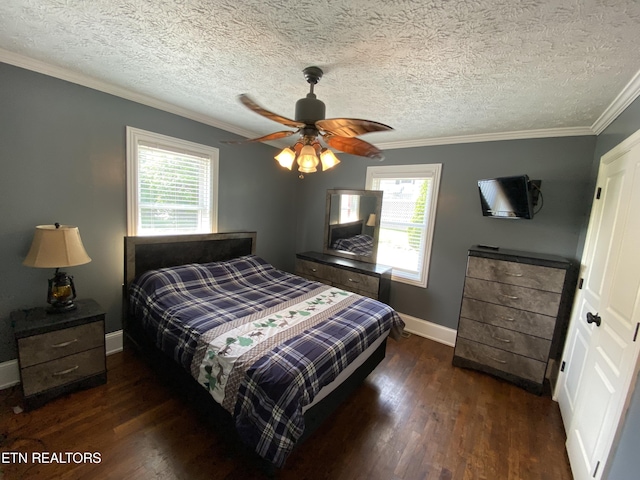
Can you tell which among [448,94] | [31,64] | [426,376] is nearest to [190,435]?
[426,376]

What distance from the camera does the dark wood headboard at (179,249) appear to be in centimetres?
249

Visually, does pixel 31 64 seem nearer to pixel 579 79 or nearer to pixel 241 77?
pixel 241 77

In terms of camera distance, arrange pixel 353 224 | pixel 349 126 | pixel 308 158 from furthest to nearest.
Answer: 1. pixel 353 224
2. pixel 308 158
3. pixel 349 126

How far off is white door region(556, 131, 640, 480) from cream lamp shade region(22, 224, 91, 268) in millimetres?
3331

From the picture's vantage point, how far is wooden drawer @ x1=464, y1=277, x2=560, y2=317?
2.22 meters

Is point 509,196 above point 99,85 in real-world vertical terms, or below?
below

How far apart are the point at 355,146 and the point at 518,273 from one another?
6.29 feet

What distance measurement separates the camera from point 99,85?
2160 millimetres

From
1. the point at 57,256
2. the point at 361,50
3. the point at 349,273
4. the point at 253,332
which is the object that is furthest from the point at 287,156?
the point at 349,273

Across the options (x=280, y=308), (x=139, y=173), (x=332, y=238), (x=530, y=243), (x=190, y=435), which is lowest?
(x=190, y=435)

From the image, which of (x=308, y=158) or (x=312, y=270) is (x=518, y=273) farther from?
(x=312, y=270)

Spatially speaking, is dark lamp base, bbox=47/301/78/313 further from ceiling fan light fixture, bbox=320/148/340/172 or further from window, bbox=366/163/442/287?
window, bbox=366/163/442/287

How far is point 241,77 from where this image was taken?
1.85 m

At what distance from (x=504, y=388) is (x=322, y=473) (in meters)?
1.88
